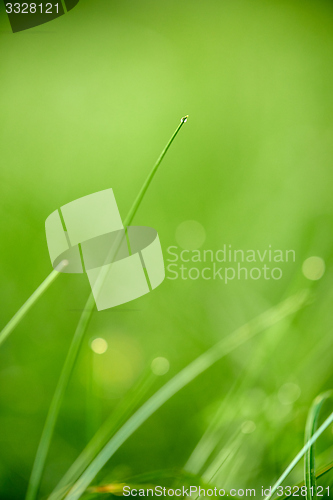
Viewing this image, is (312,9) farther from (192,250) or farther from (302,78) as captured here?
(192,250)

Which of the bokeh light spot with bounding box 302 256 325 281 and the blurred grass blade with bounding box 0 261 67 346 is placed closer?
the blurred grass blade with bounding box 0 261 67 346

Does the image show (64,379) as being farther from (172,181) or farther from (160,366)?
(172,181)

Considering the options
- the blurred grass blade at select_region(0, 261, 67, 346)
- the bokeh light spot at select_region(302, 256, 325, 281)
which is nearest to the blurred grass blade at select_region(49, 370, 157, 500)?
the blurred grass blade at select_region(0, 261, 67, 346)

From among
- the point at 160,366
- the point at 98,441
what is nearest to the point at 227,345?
the point at 160,366

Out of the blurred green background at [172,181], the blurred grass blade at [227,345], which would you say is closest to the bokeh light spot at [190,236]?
the blurred green background at [172,181]

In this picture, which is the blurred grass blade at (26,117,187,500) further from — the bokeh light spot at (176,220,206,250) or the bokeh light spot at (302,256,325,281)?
the bokeh light spot at (302,256,325,281)
